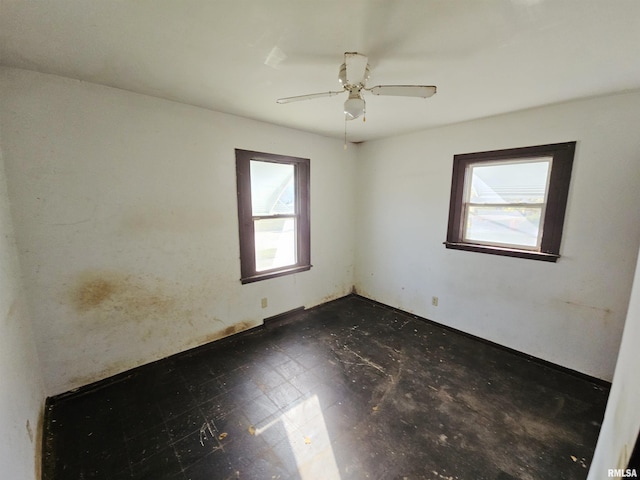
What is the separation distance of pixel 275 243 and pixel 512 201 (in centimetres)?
260

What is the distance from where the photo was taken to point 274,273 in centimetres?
310

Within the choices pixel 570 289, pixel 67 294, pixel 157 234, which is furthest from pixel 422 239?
pixel 67 294

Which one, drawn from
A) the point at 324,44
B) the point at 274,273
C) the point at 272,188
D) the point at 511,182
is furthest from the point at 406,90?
the point at 274,273

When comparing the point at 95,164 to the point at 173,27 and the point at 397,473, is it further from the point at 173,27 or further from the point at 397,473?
the point at 397,473

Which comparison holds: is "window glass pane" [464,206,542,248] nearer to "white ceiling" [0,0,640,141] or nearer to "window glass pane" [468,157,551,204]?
"window glass pane" [468,157,551,204]

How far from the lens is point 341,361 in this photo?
2.44 meters

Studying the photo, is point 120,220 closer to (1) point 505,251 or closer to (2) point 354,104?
(2) point 354,104

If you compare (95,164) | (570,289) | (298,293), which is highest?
(95,164)

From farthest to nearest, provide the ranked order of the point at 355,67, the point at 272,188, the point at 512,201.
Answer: the point at 272,188, the point at 512,201, the point at 355,67

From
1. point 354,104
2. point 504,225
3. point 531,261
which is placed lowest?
point 531,261

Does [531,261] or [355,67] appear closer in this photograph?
[355,67]

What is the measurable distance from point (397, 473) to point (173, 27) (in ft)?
8.75

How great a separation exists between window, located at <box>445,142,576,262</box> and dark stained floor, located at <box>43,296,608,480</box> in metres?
1.13

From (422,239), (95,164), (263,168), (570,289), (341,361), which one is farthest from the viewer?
(422,239)
